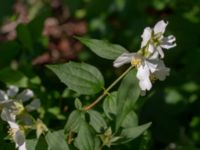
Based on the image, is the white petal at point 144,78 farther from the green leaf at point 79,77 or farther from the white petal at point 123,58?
the green leaf at point 79,77

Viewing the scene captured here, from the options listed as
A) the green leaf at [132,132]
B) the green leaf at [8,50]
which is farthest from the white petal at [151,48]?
the green leaf at [8,50]

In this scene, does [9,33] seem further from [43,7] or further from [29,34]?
[29,34]

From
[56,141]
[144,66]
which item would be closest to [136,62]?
[144,66]

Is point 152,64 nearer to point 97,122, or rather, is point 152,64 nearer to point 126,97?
point 126,97

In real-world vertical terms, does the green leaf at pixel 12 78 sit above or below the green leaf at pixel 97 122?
above

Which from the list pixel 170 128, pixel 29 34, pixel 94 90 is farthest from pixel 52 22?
pixel 94 90

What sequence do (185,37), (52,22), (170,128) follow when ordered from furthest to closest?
(52,22)
(185,37)
(170,128)
